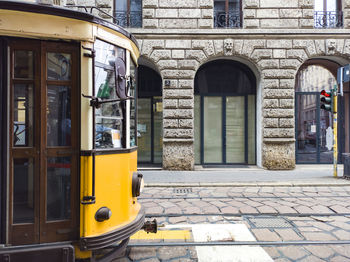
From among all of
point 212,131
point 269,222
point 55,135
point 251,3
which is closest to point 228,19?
point 251,3

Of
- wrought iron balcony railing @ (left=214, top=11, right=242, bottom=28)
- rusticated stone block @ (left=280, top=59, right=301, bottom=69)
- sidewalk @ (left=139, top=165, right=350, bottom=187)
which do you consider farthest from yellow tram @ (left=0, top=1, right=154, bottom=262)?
rusticated stone block @ (left=280, top=59, right=301, bottom=69)

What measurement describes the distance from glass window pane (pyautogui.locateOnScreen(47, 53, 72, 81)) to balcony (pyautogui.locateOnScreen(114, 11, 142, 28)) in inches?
336

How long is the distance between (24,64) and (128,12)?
897 centimetres

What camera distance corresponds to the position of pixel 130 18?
1021 centimetres

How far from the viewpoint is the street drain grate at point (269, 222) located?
405 centimetres

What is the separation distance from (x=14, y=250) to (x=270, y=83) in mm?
9726

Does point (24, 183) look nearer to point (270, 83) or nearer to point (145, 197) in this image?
point (145, 197)

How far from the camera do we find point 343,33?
9.88 meters

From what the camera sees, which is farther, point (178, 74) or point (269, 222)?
point (178, 74)

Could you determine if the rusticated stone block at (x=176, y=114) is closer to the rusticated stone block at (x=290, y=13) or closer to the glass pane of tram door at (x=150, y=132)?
the glass pane of tram door at (x=150, y=132)

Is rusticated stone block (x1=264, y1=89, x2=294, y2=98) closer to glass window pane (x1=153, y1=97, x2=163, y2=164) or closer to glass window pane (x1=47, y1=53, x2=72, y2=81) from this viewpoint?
glass window pane (x1=153, y1=97, x2=163, y2=164)

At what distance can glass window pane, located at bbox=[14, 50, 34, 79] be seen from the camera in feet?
7.59

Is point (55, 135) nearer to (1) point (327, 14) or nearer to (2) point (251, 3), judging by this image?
(2) point (251, 3)

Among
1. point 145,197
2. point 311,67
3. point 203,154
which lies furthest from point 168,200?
point 311,67
